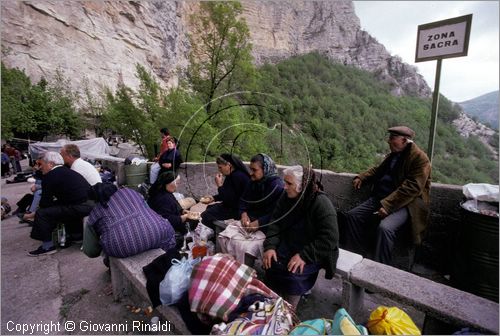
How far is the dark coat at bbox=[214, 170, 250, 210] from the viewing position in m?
3.90

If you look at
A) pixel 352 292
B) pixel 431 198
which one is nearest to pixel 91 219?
pixel 352 292

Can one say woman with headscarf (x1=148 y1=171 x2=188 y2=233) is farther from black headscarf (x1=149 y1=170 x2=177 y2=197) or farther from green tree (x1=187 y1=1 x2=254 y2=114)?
green tree (x1=187 y1=1 x2=254 y2=114)

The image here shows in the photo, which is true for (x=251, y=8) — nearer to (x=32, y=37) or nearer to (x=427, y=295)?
(x=32, y=37)

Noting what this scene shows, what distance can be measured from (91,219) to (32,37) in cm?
3187

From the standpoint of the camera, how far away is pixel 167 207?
3809 millimetres

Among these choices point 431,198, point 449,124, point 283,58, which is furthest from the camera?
point 283,58

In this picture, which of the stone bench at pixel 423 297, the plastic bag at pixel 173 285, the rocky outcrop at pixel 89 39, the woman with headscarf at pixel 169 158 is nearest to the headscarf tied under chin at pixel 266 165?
the stone bench at pixel 423 297

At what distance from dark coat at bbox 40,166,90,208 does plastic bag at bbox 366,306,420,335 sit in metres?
4.25

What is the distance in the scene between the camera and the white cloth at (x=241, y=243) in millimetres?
2807

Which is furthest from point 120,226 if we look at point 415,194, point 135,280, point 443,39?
point 443,39

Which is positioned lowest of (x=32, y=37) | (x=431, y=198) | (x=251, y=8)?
(x=431, y=198)

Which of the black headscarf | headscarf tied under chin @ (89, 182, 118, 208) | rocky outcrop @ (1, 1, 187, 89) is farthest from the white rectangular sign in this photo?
rocky outcrop @ (1, 1, 187, 89)

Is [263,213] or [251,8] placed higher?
[251,8]

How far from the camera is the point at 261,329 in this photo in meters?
1.75
